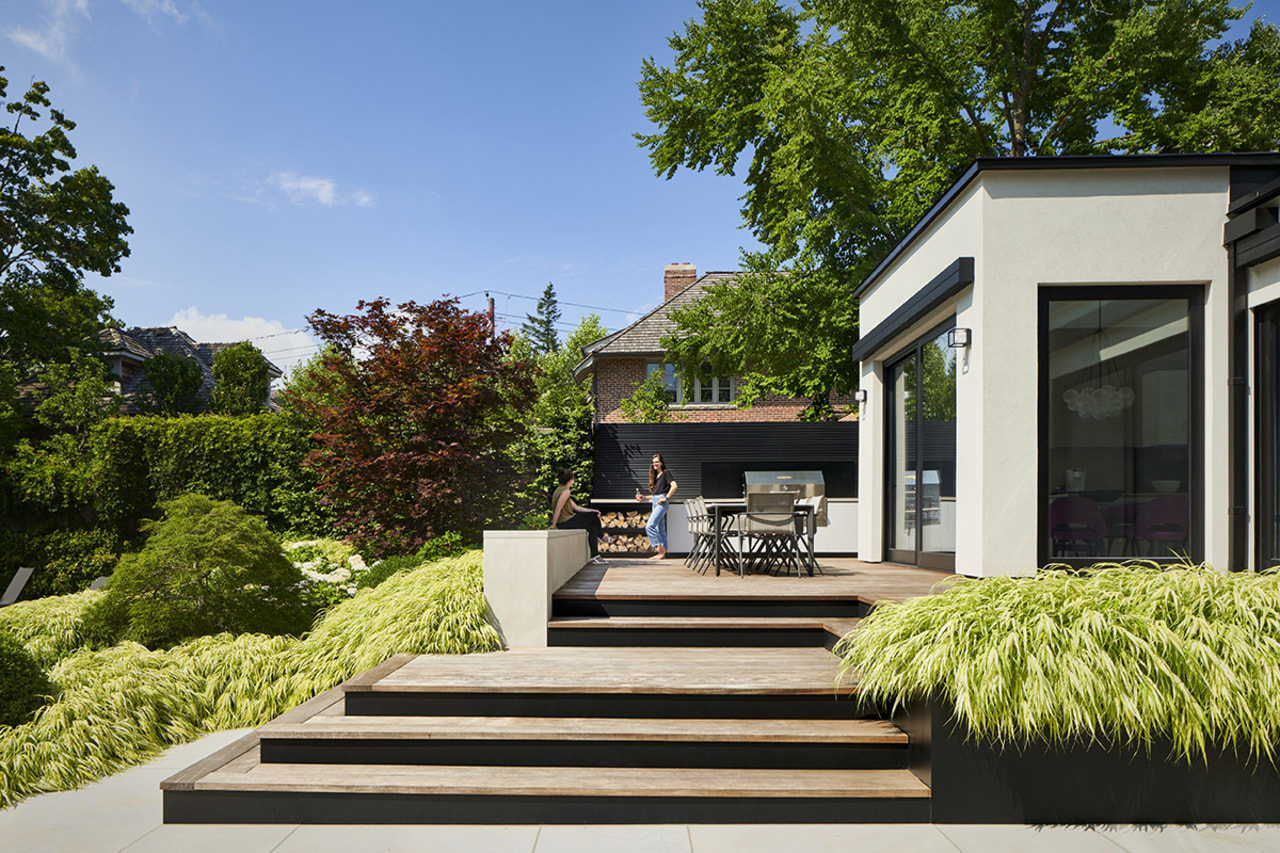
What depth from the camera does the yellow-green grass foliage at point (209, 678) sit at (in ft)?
13.3

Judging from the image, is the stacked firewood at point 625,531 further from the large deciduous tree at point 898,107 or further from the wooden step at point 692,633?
the wooden step at point 692,633

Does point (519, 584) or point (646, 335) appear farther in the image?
point (646, 335)

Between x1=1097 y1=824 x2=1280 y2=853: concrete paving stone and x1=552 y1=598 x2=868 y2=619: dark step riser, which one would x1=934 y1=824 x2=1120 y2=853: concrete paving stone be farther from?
x1=552 y1=598 x2=868 y2=619: dark step riser

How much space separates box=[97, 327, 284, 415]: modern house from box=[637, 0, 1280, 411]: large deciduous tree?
15.1m

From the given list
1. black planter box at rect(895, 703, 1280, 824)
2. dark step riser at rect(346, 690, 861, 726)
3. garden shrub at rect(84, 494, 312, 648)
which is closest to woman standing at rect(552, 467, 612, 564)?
garden shrub at rect(84, 494, 312, 648)

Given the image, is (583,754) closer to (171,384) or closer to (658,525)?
(658,525)

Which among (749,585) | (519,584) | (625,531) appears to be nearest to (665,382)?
(625,531)

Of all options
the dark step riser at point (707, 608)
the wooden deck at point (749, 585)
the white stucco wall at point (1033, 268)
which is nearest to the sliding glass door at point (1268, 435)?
the white stucco wall at point (1033, 268)

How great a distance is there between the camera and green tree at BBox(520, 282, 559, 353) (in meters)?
52.9

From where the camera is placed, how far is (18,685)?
15.0 feet

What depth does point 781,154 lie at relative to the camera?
12.9m

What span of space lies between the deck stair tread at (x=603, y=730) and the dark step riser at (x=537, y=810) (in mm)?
333

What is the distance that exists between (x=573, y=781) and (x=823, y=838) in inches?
45.0

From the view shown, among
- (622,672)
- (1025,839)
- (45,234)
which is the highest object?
(45,234)
